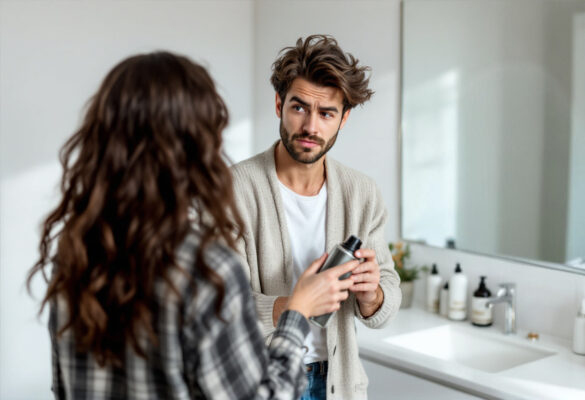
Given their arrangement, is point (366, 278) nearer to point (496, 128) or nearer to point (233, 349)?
point (233, 349)

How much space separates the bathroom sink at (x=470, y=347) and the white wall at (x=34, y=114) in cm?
135

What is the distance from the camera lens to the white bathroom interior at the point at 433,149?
6.27 feet

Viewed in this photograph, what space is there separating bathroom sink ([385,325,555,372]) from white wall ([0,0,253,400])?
1.35 meters

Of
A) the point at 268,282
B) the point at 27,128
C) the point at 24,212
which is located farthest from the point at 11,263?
the point at 268,282

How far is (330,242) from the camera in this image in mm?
1492

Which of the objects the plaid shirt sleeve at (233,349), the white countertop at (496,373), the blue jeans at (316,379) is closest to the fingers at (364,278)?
the blue jeans at (316,379)

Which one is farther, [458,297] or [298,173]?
[458,297]

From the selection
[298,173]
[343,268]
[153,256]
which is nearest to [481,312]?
[298,173]

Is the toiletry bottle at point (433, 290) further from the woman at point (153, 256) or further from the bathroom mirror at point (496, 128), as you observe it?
the woman at point (153, 256)

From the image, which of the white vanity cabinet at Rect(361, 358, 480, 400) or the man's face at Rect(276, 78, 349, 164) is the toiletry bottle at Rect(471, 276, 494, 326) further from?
the man's face at Rect(276, 78, 349, 164)

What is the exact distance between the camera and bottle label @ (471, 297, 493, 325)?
83.1 inches

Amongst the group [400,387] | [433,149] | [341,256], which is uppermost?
[433,149]

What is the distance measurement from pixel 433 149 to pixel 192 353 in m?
1.76

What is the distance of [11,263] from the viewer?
2.37 m
